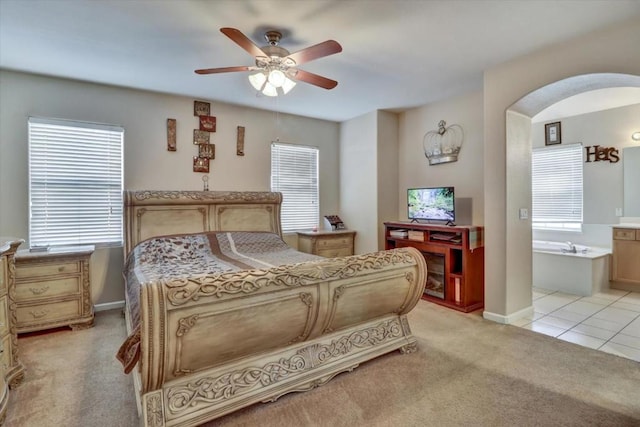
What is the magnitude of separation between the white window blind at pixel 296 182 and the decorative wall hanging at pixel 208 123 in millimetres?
957

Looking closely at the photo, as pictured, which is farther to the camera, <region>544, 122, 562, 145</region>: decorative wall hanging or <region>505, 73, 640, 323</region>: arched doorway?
<region>544, 122, 562, 145</region>: decorative wall hanging

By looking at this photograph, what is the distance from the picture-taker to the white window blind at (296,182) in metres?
5.09

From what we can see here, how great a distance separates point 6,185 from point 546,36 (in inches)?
219

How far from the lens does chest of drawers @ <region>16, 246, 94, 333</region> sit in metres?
3.04

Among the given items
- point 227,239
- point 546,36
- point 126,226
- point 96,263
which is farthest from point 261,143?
point 546,36

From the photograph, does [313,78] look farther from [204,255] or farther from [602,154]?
[602,154]

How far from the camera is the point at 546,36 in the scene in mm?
2715

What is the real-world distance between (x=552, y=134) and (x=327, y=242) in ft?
14.2

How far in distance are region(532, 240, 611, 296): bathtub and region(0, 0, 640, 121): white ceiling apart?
9.37 feet

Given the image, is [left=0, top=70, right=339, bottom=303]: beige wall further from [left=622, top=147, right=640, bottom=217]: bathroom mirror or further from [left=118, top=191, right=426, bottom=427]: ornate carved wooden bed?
[left=622, top=147, right=640, bottom=217]: bathroom mirror

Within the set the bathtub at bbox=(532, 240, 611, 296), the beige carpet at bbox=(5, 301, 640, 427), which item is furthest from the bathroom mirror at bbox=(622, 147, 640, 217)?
Result: the beige carpet at bbox=(5, 301, 640, 427)

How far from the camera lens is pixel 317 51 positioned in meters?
2.22

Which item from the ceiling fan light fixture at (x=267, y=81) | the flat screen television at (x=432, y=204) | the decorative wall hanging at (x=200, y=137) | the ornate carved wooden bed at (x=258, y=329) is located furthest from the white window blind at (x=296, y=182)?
the ceiling fan light fixture at (x=267, y=81)

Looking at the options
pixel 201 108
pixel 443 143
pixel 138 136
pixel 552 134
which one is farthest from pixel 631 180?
pixel 138 136
